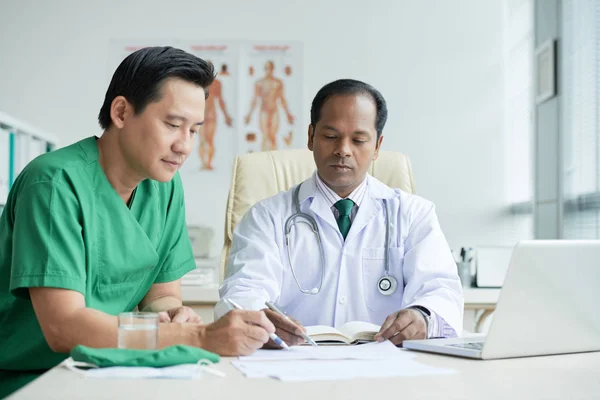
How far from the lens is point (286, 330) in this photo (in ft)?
4.23

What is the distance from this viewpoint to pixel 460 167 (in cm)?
340

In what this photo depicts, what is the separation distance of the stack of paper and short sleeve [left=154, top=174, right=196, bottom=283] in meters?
0.46

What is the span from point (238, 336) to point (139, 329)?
163 millimetres

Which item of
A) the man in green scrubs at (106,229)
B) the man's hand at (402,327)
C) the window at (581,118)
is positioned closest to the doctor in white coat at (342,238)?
the man's hand at (402,327)

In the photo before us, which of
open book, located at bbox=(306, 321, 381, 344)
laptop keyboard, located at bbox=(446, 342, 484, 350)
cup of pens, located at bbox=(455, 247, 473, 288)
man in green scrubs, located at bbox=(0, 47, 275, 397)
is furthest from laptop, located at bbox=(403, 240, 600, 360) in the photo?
cup of pens, located at bbox=(455, 247, 473, 288)

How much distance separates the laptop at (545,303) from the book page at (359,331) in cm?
23

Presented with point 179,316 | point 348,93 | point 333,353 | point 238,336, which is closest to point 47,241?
point 179,316

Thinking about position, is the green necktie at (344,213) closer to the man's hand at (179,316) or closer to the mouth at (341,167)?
the mouth at (341,167)

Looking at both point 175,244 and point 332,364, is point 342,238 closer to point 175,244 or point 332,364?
point 175,244

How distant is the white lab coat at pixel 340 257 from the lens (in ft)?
5.69

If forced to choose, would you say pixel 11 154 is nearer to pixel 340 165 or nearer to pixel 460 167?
pixel 340 165

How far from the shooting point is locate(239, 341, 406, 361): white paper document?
1.15m

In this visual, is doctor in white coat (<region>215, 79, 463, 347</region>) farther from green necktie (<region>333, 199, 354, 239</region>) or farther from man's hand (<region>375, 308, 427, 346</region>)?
man's hand (<region>375, 308, 427, 346</region>)

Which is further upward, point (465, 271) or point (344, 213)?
point (344, 213)
